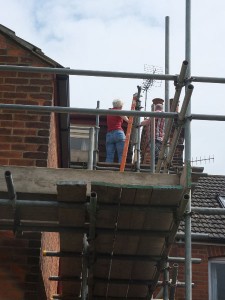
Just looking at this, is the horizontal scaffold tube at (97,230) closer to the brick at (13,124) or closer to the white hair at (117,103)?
the brick at (13,124)

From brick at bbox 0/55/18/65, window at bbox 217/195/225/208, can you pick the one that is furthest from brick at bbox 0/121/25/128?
window at bbox 217/195/225/208

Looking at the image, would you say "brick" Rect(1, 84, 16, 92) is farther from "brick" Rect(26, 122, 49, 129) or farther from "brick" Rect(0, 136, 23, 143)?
"brick" Rect(0, 136, 23, 143)

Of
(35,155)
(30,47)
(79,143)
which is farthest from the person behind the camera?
(79,143)

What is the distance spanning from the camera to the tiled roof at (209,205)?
12961 millimetres

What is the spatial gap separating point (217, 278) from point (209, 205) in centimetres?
Result: 166

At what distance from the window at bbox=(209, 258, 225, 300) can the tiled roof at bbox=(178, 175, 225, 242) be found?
66 centimetres

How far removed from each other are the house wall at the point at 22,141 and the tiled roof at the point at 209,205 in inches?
200

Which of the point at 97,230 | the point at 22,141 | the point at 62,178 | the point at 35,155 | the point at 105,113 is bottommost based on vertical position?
the point at 97,230

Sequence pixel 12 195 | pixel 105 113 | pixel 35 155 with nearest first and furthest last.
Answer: pixel 12 195 → pixel 105 113 → pixel 35 155

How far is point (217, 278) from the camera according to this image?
13281 millimetres

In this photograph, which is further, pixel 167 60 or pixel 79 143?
pixel 79 143

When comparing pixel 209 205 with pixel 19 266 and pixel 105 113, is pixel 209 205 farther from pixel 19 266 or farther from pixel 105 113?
pixel 105 113

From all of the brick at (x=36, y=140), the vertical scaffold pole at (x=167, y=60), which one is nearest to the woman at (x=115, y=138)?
the vertical scaffold pole at (x=167, y=60)

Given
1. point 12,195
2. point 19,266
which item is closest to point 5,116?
point 19,266
